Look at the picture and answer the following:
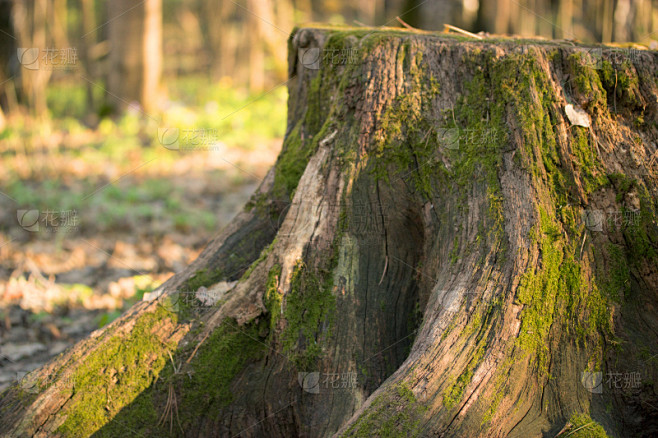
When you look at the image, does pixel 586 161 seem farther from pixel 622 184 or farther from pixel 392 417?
pixel 392 417

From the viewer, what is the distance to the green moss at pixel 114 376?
2.22 meters

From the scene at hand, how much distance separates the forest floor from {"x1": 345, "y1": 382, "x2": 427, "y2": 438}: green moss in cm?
187

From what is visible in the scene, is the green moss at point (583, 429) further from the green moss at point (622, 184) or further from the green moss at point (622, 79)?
the green moss at point (622, 79)

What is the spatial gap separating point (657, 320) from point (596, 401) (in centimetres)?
46

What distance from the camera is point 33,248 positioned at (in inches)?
197

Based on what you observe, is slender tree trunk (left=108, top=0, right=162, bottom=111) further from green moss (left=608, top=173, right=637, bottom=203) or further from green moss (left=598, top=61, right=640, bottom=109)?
green moss (left=608, top=173, right=637, bottom=203)

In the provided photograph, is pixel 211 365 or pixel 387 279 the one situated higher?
pixel 387 279

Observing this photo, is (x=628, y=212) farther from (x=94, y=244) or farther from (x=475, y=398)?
(x=94, y=244)

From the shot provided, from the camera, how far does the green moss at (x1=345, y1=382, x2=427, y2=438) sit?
1.77m

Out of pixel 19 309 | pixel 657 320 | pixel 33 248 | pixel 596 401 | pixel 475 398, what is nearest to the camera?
pixel 475 398

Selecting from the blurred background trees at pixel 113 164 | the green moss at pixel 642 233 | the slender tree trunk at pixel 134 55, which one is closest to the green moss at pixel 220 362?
the blurred background trees at pixel 113 164

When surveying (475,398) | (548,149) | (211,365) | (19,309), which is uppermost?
(548,149)

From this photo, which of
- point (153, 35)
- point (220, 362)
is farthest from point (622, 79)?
point (153, 35)

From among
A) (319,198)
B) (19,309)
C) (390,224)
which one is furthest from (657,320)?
(19,309)
